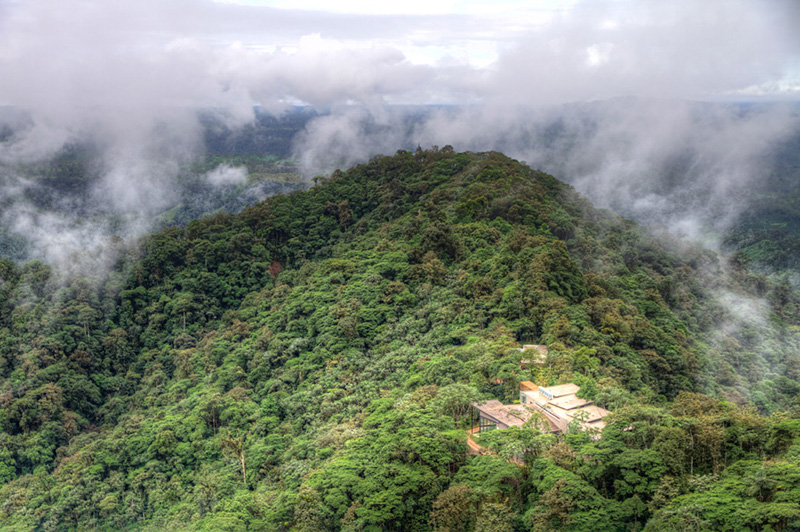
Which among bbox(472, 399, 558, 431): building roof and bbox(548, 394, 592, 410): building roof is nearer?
bbox(472, 399, 558, 431): building roof

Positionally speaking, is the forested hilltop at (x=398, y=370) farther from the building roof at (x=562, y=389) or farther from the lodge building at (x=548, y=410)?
the lodge building at (x=548, y=410)

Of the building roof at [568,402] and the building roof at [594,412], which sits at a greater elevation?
the building roof at [568,402]

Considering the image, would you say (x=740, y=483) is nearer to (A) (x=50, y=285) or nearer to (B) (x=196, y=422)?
(B) (x=196, y=422)

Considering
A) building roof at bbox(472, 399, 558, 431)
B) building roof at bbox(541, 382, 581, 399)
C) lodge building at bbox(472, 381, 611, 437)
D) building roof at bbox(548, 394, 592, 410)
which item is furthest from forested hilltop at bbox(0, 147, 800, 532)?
building roof at bbox(548, 394, 592, 410)

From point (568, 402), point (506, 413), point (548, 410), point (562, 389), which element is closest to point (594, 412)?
point (568, 402)

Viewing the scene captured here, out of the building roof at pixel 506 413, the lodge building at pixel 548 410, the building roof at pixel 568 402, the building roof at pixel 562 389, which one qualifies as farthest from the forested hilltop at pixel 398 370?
the building roof at pixel 568 402

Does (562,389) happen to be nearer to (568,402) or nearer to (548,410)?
(568,402)

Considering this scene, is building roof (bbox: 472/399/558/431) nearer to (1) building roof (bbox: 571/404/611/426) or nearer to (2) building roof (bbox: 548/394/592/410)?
(2) building roof (bbox: 548/394/592/410)

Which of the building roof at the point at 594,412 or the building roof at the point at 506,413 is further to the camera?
the building roof at the point at 506,413
